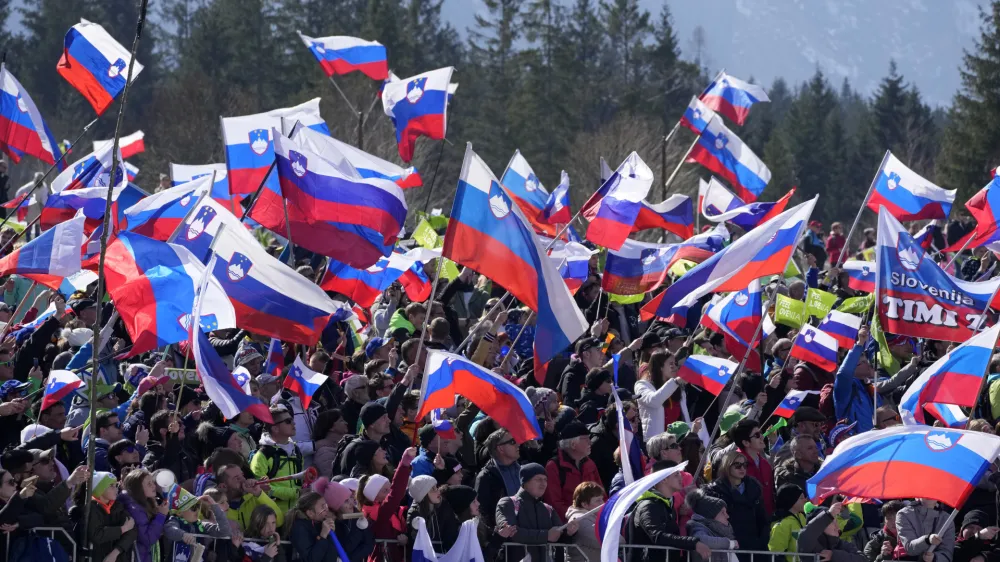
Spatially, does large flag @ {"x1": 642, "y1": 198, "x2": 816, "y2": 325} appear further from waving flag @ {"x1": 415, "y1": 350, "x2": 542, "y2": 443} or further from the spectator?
waving flag @ {"x1": 415, "y1": 350, "x2": 542, "y2": 443}

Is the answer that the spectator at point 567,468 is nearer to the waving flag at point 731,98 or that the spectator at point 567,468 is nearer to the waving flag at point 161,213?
the waving flag at point 161,213

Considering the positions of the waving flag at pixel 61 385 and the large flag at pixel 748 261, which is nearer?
the waving flag at pixel 61 385

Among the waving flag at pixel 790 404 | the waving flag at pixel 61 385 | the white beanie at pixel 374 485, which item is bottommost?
the waving flag at pixel 61 385

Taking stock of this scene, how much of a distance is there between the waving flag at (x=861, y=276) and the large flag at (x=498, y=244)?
768 centimetres

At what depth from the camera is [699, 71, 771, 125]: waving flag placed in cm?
2658

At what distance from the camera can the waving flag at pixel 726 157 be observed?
2445cm

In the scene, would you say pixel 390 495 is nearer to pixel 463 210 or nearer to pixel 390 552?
pixel 390 552

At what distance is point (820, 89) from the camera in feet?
282

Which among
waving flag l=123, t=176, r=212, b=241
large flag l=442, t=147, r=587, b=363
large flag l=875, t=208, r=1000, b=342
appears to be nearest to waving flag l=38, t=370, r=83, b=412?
large flag l=442, t=147, r=587, b=363

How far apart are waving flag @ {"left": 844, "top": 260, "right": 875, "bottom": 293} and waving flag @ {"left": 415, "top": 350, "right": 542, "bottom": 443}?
832 cm

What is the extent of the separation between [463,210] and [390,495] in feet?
8.16

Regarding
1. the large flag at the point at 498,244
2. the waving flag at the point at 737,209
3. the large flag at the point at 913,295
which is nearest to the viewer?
the large flag at the point at 498,244

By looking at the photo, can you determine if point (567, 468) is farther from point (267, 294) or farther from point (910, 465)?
point (267, 294)

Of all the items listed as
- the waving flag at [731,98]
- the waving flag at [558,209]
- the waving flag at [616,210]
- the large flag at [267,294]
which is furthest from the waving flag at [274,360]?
the waving flag at [731,98]
